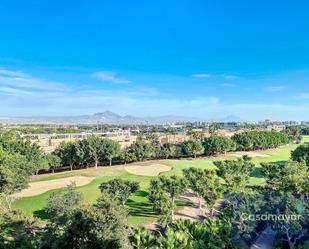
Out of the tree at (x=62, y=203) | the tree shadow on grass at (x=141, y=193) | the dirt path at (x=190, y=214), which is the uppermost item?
the tree at (x=62, y=203)

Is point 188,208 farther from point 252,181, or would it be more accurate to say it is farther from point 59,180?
point 59,180

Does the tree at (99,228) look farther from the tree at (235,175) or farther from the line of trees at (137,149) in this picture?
the line of trees at (137,149)

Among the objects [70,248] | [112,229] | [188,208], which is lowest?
[188,208]

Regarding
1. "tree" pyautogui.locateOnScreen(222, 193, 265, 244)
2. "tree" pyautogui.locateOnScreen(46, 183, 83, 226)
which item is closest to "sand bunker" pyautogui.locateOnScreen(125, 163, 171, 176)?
"tree" pyautogui.locateOnScreen(222, 193, 265, 244)

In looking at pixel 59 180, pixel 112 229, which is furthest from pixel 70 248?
pixel 59 180

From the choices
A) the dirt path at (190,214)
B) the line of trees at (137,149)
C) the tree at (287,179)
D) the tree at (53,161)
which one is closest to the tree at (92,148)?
the line of trees at (137,149)
